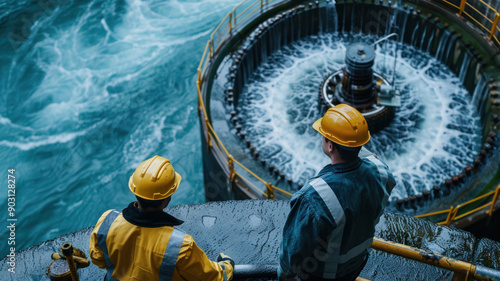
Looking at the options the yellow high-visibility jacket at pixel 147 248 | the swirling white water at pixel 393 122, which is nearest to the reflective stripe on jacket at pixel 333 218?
the yellow high-visibility jacket at pixel 147 248

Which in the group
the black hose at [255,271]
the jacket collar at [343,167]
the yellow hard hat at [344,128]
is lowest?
the black hose at [255,271]

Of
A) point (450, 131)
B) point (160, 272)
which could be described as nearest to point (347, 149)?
point (160, 272)

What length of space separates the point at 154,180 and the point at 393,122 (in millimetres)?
9246

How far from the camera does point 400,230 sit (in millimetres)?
4645

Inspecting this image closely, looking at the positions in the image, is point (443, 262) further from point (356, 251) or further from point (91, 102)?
point (91, 102)

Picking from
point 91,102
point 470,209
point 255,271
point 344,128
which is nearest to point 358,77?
point 470,209

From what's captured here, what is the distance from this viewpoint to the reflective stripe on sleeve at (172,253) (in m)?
3.12

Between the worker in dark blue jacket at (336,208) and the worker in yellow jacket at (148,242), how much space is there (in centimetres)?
63

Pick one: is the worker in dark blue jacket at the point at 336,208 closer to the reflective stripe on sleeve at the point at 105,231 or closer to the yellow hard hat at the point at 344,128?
the yellow hard hat at the point at 344,128

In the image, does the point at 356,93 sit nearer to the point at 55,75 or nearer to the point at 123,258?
the point at 123,258

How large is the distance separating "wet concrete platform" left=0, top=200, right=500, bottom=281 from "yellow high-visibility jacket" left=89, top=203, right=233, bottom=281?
1.12m

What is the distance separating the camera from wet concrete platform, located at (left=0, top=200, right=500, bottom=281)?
4281 mm

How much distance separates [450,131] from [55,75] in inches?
528

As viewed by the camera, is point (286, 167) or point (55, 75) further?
point (55, 75)
